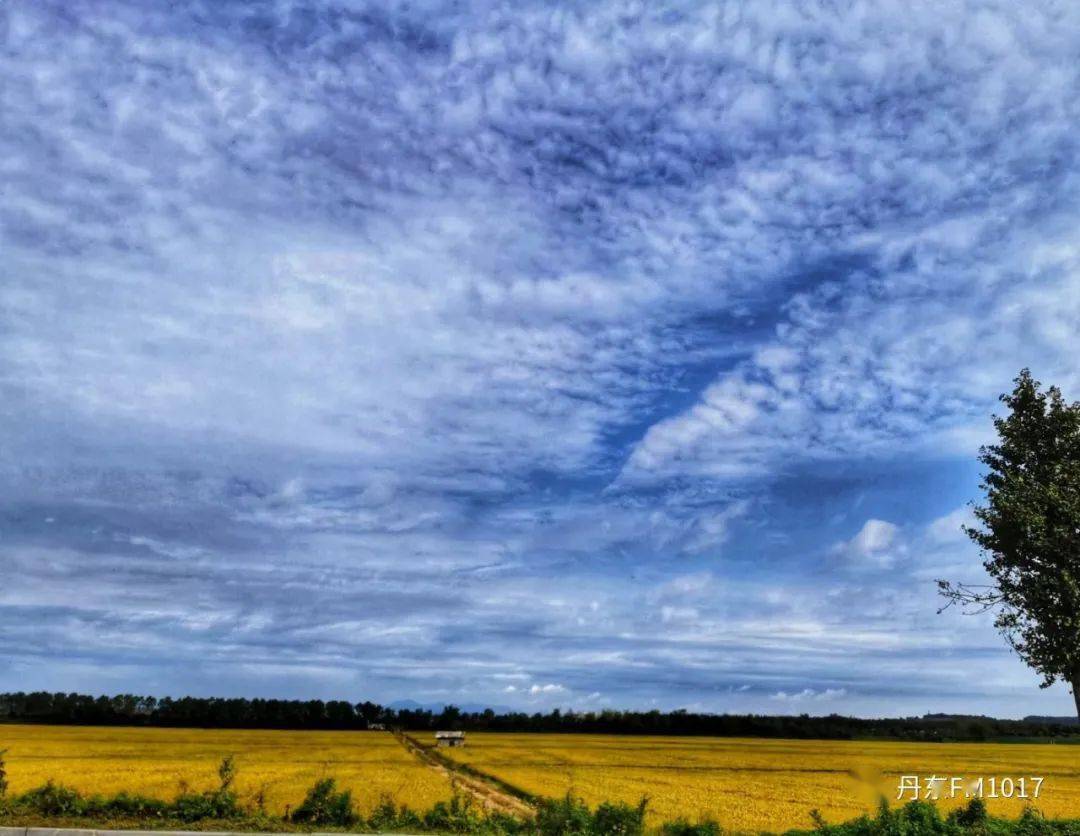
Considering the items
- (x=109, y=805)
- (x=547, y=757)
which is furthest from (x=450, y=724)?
(x=109, y=805)

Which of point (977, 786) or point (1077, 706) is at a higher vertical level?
point (1077, 706)

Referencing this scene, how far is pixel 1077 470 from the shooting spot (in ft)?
76.1

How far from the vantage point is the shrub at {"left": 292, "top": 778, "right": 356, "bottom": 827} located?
2138cm

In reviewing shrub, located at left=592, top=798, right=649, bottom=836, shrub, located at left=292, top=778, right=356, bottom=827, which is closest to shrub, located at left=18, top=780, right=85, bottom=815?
shrub, located at left=292, top=778, right=356, bottom=827

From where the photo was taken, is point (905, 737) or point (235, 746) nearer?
point (235, 746)

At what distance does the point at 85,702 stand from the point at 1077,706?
137 meters

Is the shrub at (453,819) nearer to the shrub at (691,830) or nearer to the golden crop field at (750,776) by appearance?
the golden crop field at (750,776)

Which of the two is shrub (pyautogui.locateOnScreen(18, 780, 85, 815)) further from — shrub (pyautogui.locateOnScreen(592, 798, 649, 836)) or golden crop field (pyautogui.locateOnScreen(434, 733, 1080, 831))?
shrub (pyautogui.locateOnScreen(592, 798, 649, 836))

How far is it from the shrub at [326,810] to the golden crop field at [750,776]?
574 cm

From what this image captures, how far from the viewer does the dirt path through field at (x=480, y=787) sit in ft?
117

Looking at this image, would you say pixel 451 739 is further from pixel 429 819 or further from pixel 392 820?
pixel 429 819

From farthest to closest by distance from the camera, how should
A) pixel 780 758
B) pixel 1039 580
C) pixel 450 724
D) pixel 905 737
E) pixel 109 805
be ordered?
pixel 450 724, pixel 905 737, pixel 780 758, pixel 1039 580, pixel 109 805

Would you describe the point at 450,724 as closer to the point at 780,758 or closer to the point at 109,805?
the point at 780,758

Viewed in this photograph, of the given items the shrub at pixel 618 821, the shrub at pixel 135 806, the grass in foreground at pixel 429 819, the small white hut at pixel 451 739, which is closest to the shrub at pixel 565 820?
the grass in foreground at pixel 429 819
